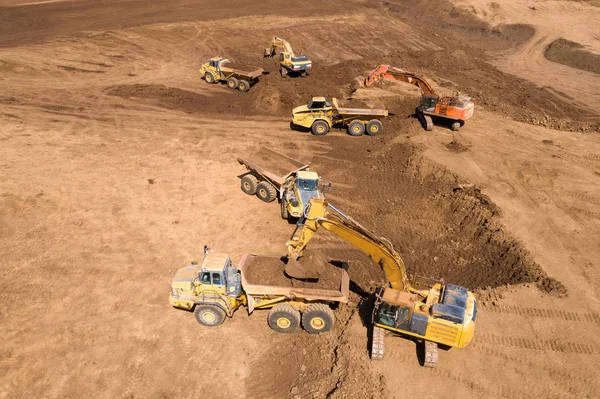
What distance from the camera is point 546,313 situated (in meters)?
10.9

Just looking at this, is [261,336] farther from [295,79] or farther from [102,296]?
[295,79]

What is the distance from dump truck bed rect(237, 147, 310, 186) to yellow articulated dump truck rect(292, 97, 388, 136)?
14.8ft

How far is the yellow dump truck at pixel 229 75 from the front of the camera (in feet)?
83.7

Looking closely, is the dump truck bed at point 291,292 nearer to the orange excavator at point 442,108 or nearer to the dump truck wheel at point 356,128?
the dump truck wheel at point 356,128

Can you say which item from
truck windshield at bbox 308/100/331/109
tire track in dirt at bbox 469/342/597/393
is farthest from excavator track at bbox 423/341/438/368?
truck windshield at bbox 308/100/331/109

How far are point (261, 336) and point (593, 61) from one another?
120 feet

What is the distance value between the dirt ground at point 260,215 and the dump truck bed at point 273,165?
140cm

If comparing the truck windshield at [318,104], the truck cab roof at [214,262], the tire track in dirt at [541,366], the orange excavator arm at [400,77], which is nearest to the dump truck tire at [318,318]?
the truck cab roof at [214,262]

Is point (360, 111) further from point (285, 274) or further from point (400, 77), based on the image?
point (285, 274)

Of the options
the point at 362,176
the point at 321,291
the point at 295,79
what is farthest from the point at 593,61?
the point at 321,291

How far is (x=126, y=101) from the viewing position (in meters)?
24.2

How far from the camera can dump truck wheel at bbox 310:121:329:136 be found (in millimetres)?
20598

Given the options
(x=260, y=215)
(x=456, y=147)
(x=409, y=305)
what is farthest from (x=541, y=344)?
(x=456, y=147)

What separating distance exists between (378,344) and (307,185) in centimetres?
605
